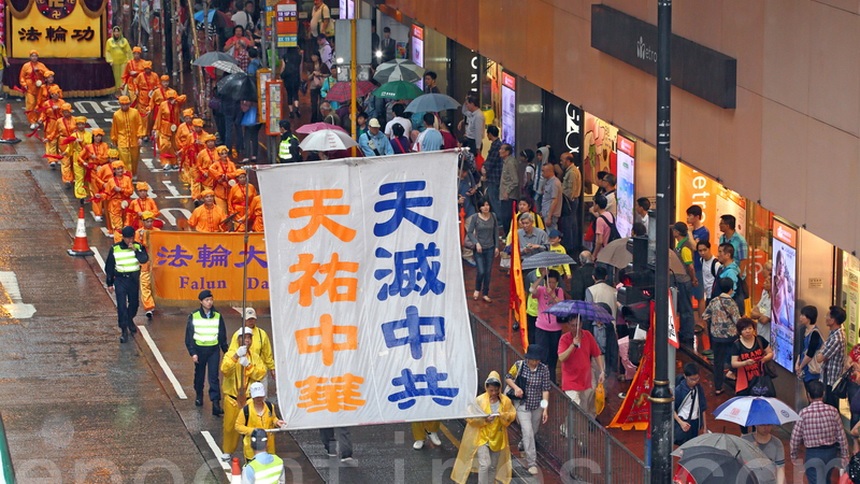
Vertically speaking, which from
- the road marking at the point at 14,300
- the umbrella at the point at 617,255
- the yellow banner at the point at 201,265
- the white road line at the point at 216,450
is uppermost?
the umbrella at the point at 617,255

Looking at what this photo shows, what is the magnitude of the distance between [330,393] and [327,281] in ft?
3.28

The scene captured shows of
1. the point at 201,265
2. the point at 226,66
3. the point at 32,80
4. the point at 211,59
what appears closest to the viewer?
the point at 201,265

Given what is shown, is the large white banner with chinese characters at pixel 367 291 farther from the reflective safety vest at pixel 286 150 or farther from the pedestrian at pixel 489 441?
the reflective safety vest at pixel 286 150

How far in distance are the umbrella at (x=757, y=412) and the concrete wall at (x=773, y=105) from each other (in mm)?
1855

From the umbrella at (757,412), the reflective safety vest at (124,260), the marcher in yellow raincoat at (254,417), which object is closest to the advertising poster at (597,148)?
the reflective safety vest at (124,260)

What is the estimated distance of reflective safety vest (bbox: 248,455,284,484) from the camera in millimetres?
15914

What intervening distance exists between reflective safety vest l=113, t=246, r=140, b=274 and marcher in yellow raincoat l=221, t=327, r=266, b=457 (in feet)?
15.1

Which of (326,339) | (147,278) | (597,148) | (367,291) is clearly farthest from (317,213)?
(597,148)

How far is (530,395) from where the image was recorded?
61.1ft

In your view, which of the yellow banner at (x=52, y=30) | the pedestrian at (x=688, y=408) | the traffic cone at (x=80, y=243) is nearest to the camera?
the pedestrian at (x=688, y=408)

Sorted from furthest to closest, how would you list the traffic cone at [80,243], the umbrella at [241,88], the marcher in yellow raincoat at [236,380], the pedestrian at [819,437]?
the umbrella at [241,88] → the traffic cone at [80,243] → the marcher in yellow raincoat at [236,380] → the pedestrian at [819,437]

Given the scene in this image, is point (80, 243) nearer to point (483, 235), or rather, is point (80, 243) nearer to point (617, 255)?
point (483, 235)

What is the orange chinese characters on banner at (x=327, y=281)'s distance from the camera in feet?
49.8

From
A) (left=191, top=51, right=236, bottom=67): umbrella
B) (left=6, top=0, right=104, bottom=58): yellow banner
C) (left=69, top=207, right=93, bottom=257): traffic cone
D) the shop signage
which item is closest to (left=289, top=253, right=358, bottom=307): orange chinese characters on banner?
the shop signage
